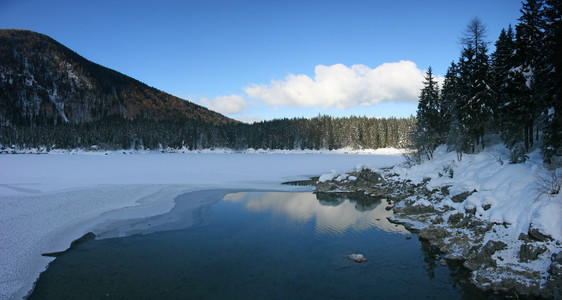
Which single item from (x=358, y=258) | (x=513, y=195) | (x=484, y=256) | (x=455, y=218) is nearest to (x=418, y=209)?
(x=455, y=218)

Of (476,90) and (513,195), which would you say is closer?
(513,195)

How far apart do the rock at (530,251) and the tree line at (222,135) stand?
106m

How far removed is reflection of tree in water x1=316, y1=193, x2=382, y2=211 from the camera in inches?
946

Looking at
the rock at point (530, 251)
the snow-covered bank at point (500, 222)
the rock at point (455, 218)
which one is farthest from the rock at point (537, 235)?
the rock at point (455, 218)

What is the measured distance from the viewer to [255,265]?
11836 mm

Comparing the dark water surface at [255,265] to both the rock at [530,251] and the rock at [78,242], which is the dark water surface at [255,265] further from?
the rock at [530,251]

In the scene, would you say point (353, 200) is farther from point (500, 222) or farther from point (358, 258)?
point (358, 258)

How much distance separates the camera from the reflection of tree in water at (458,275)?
9.65 metres

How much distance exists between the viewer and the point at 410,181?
29203 millimetres

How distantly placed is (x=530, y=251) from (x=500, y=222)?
2610mm

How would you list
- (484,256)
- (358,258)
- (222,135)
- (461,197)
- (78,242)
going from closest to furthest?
(484,256)
(358,258)
(78,242)
(461,197)
(222,135)

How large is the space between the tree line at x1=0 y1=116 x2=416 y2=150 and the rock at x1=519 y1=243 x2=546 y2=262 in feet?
349

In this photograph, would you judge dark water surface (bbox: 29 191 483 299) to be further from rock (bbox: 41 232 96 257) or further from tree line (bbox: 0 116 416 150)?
tree line (bbox: 0 116 416 150)

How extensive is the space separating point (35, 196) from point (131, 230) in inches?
428
